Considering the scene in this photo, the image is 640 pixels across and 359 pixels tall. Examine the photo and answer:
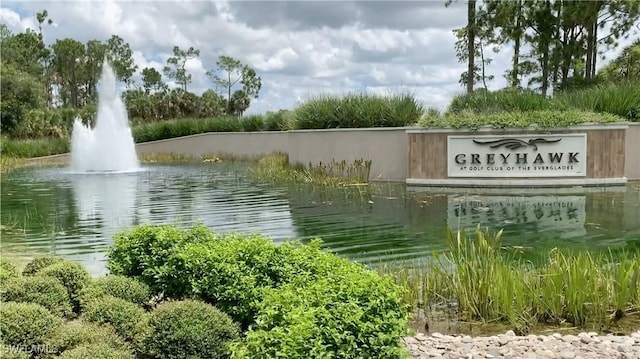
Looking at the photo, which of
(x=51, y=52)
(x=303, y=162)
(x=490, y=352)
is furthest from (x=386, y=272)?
(x=51, y=52)

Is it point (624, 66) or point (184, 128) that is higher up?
point (624, 66)

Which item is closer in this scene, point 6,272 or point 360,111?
point 6,272

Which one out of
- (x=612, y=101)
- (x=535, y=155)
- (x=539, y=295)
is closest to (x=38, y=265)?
(x=539, y=295)

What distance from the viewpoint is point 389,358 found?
283 cm

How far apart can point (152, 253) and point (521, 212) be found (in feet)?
22.5

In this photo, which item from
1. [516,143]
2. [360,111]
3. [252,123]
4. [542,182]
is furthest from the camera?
[252,123]

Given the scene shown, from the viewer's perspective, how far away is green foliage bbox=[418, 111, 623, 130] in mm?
12984

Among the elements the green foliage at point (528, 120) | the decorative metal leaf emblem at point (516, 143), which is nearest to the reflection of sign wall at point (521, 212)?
the decorative metal leaf emblem at point (516, 143)

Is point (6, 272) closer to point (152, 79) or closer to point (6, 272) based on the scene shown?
point (6, 272)

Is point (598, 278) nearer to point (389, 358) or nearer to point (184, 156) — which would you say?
point (389, 358)

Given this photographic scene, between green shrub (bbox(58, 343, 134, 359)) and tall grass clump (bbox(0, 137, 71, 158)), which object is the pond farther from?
tall grass clump (bbox(0, 137, 71, 158))

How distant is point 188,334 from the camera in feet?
11.0

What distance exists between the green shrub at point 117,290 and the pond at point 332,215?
1828mm

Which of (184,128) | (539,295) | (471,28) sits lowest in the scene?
(539,295)
